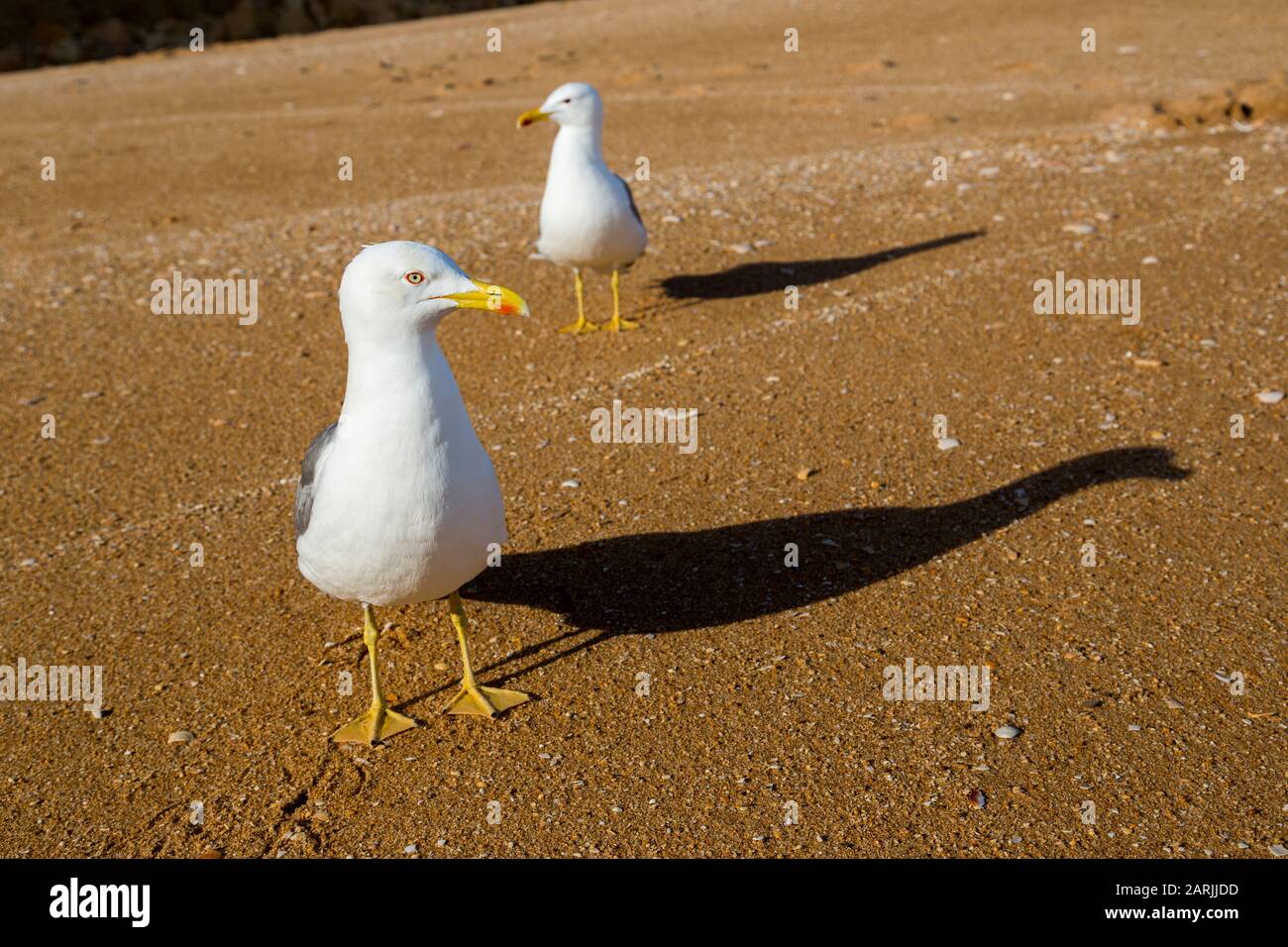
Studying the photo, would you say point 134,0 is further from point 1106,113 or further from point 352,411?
point 352,411

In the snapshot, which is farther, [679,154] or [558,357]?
[679,154]

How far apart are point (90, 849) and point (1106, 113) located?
14.8 metres

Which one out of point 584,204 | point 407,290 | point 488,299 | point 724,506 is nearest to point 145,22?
point 584,204

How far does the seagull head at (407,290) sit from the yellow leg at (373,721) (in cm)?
132

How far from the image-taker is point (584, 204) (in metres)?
9.62

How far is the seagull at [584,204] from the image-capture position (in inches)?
380

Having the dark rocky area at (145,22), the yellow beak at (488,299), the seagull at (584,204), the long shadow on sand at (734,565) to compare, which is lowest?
the long shadow on sand at (734,565)

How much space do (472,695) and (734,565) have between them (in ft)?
5.65

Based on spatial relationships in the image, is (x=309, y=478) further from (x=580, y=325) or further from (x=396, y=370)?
(x=580, y=325)

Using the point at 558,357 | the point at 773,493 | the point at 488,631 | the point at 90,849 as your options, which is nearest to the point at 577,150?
the point at 558,357

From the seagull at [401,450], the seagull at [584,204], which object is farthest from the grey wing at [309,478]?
the seagull at [584,204]

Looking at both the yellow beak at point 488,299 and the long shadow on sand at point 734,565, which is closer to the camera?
the yellow beak at point 488,299

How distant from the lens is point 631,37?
953 inches

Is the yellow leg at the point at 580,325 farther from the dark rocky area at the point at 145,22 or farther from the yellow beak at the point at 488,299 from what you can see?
the dark rocky area at the point at 145,22
